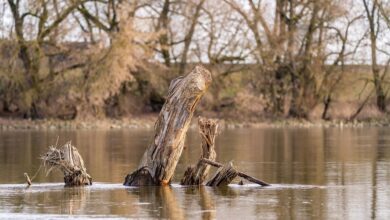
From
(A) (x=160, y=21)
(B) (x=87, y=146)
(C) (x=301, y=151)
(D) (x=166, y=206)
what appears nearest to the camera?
(D) (x=166, y=206)

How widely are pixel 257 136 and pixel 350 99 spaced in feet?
62.3

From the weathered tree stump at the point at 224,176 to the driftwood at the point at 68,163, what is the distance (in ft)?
8.78

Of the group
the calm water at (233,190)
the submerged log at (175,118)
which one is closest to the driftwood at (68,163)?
the calm water at (233,190)

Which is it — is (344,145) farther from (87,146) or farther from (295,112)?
(295,112)

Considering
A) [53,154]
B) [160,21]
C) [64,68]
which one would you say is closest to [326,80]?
[160,21]

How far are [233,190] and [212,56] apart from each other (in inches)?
1674

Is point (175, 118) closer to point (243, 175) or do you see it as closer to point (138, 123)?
point (243, 175)

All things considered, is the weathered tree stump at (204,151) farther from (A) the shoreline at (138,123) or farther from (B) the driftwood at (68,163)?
(A) the shoreline at (138,123)

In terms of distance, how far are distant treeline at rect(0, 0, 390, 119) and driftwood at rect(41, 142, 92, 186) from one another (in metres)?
36.0

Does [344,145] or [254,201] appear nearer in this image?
[254,201]

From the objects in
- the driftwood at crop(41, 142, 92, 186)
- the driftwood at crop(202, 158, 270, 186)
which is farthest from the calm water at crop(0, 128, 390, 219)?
the driftwood at crop(41, 142, 92, 186)

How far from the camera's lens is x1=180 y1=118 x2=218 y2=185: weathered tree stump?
21.6 metres

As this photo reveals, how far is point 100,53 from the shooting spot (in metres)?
57.8

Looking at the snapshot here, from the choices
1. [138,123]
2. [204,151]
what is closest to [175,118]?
[204,151]
